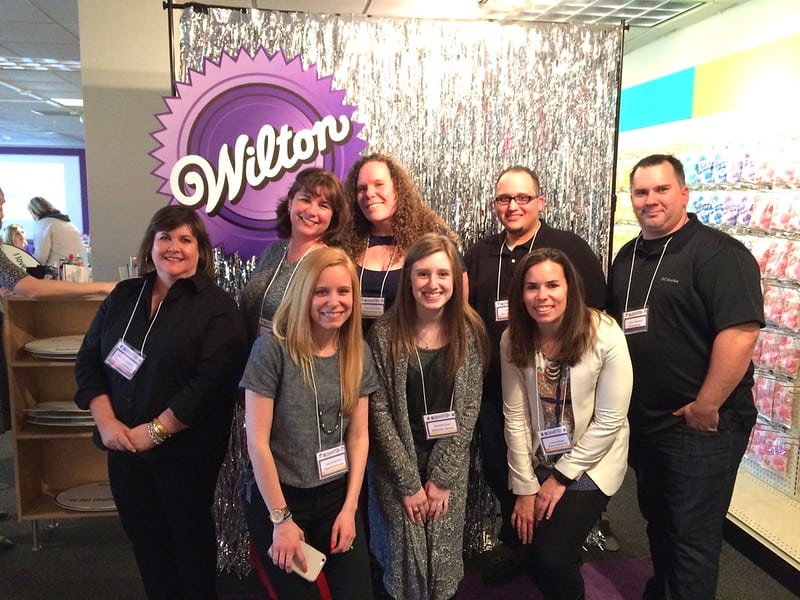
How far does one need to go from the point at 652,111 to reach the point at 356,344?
3814 mm

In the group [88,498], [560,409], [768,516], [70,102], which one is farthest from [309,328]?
[70,102]

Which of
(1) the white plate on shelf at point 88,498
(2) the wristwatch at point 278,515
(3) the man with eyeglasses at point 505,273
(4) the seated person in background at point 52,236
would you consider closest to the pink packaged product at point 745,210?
(3) the man with eyeglasses at point 505,273

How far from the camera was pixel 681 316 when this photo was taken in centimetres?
197

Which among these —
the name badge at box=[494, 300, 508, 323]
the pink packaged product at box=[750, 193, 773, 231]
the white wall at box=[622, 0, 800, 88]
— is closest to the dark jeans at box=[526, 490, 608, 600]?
the name badge at box=[494, 300, 508, 323]

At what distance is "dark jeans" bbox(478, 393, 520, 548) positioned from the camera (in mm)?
2221

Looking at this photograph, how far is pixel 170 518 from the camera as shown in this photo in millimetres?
1838

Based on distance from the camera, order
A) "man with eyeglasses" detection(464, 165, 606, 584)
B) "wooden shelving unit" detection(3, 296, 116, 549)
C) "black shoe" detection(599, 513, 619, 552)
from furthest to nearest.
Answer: "black shoe" detection(599, 513, 619, 552), "wooden shelving unit" detection(3, 296, 116, 549), "man with eyeglasses" detection(464, 165, 606, 584)

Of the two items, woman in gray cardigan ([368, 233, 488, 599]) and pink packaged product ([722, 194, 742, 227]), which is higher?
pink packaged product ([722, 194, 742, 227])

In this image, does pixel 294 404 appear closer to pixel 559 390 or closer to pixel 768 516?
pixel 559 390

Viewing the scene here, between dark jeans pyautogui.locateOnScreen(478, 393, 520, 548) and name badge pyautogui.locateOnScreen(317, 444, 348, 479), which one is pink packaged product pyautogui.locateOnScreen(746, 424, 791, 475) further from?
name badge pyautogui.locateOnScreen(317, 444, 348, 479)

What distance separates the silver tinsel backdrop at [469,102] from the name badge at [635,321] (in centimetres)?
68

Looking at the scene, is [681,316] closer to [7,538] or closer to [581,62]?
[581,62]

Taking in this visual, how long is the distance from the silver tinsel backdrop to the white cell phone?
101cm

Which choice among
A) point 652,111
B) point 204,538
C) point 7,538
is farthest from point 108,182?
point 652,111
